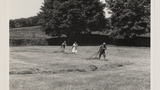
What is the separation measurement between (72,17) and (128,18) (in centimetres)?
156

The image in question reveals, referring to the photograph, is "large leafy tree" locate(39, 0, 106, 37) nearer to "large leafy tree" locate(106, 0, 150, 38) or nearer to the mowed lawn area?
"large leafy tree" locate(106, 0, 150, 38)

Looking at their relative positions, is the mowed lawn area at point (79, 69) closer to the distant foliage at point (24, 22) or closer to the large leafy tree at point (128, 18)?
the large leafy tree at point (128, 18)

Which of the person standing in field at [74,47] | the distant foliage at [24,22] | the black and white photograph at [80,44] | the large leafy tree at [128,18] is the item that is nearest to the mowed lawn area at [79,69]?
the black and white photograph at [80,44]

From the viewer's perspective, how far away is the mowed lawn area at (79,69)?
6.48 m

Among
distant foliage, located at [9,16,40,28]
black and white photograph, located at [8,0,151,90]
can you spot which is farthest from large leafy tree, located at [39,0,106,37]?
distant foliage, located at [9,16,40,28]

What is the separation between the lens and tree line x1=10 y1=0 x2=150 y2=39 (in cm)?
711

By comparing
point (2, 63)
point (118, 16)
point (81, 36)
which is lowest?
point (2, 63)

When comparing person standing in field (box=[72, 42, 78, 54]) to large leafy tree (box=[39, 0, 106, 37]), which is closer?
person standing in field (box=[72, 42, 78, 54])

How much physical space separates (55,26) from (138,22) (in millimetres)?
2303

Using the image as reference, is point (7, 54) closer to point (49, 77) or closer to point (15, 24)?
point (15, 24)

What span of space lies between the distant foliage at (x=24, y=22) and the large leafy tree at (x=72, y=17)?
22 cm

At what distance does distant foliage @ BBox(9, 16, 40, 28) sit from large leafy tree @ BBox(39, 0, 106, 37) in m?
0.22

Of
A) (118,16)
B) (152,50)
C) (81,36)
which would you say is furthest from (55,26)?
(152,50)

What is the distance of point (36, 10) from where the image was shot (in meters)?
6.75
